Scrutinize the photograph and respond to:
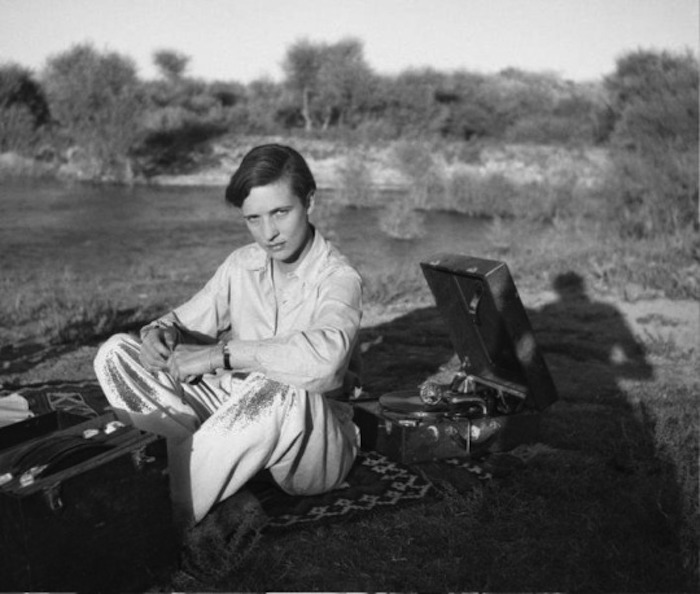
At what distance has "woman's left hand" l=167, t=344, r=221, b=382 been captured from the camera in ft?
10.3

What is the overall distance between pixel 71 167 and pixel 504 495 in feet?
83.1

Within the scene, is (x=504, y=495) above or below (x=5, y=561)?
below

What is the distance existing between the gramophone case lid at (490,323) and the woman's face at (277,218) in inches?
33.4

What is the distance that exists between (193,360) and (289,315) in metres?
0.51

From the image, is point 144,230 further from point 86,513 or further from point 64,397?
point 86,513

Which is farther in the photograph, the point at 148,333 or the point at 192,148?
the point at 192,148

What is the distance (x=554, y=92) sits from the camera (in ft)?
194

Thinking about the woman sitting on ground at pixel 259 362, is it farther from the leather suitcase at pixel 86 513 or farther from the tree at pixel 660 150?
the tree at pixel 660 150

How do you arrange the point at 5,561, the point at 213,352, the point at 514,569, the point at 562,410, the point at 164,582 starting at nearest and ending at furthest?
the point at 5,561 < the point at 164,582 < the point at 514,569 < the point at 213,352 < the point at 562,410

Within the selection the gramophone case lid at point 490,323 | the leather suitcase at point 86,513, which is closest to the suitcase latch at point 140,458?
the leather suitcase at point 86,513

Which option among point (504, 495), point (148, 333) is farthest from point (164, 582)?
point (504, 495)

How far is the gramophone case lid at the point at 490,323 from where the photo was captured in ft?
12.2

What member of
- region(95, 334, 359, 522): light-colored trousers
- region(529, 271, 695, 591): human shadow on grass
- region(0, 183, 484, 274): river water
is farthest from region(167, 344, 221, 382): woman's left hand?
region(0, 183, 484, 274): river water

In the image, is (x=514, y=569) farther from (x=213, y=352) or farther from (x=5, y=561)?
(x=5, y=561)
